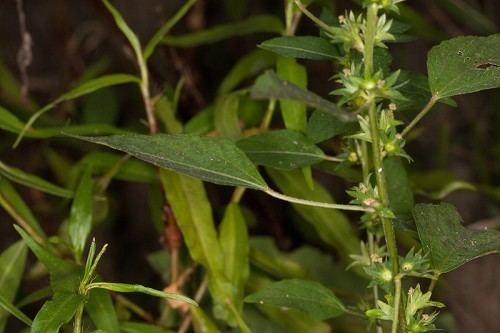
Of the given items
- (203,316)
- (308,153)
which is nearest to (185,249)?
(203,316)

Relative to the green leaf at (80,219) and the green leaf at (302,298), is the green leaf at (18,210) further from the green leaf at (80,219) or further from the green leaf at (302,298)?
the green leaf at (302,298)

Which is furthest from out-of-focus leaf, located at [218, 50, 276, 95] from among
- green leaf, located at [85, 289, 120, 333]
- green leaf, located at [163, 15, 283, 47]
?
green leaf, located at [85, 289, 120, 333]

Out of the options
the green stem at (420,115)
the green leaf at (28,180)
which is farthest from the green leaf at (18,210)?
the green stem at (420,115)

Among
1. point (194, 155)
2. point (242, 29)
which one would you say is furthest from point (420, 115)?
point (242, 29)

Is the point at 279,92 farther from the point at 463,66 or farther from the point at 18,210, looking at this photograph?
the point at 18,210

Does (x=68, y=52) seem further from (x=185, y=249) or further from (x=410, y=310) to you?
(x=410, y=310)
